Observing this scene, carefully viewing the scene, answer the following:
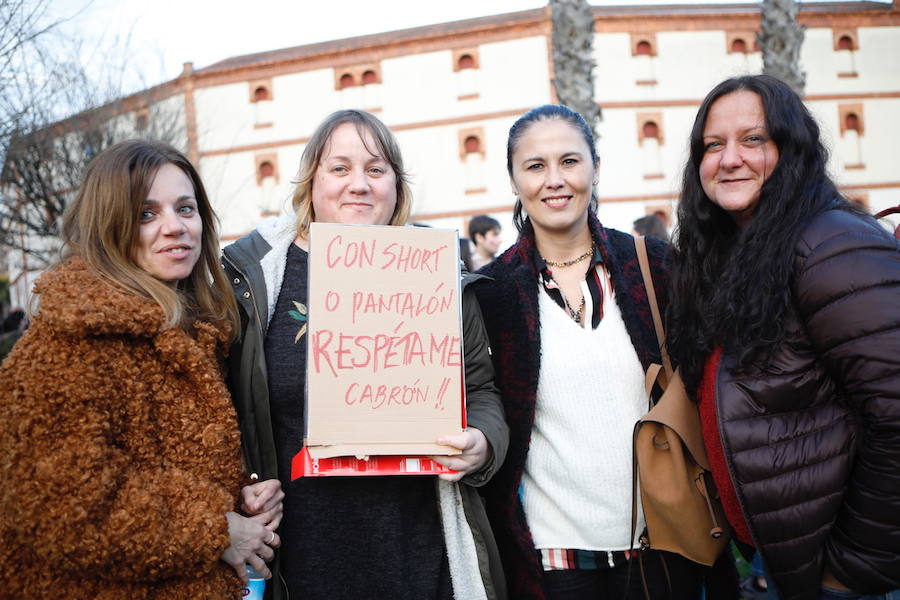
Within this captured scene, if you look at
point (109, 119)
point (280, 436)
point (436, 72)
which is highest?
point (436, 72)

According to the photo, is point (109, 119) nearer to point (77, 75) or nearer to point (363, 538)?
point (77, 75)

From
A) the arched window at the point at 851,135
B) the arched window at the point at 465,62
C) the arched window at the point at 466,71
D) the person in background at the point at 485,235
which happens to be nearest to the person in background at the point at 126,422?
the person in background at the point at 485,235

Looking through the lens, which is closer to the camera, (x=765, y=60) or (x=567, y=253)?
(x=567, y=253)

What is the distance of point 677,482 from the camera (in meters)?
2.20

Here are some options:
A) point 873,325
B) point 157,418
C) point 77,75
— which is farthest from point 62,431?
point 77,75

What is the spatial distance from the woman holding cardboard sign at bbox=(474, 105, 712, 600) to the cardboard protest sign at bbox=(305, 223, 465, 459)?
48 cm

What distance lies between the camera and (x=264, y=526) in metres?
2.08

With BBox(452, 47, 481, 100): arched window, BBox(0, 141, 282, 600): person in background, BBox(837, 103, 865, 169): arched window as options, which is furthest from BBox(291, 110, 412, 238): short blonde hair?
BBox(837, 103, 865, 169): arched window

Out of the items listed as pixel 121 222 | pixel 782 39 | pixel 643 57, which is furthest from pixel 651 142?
pixel 121 222

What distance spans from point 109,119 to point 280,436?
10263 mm

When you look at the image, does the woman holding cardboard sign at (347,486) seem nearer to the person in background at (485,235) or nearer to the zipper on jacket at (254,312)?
the zipper on jacket at (254,312)

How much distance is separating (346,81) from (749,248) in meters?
29.5

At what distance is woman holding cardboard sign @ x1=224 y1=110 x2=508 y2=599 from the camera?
219 centimetres

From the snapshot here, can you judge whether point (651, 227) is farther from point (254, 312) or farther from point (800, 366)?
point (254, 312)
